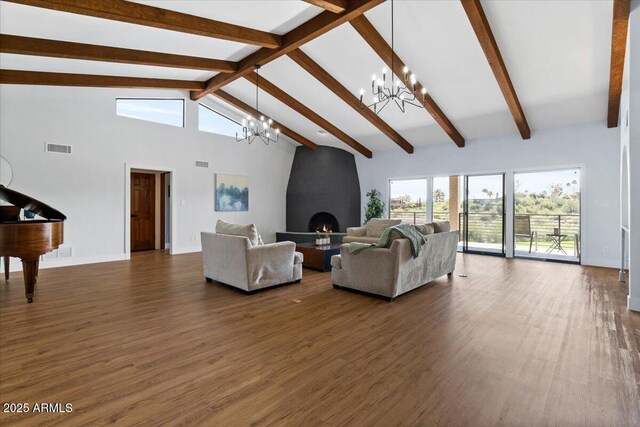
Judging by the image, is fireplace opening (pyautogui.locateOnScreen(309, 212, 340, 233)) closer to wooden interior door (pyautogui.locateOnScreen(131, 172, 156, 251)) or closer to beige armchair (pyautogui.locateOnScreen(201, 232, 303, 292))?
wooden interior door (pyautogui.locateOnScreen(131, 172, 156, 251))

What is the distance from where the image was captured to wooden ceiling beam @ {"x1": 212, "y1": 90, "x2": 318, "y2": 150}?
7.81m

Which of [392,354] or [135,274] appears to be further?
[135,274]

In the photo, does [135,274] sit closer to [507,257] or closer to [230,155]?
[230,155]

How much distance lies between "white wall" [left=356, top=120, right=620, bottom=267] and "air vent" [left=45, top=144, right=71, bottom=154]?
328 inches

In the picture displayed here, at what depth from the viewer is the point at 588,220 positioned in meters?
6.33

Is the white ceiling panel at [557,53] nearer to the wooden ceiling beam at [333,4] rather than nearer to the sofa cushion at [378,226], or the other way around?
the wooden ceiling beam at [333,4]

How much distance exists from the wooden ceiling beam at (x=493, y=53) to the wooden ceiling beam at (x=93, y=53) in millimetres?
4222

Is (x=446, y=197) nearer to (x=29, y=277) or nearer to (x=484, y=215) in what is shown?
(x=484, y=215)

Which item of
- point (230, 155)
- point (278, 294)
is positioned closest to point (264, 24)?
point (278, 294)

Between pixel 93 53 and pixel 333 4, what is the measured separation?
11.4 ft

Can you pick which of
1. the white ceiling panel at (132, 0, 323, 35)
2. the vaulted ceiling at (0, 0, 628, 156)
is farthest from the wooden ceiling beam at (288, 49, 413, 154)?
the white ceiling panel at (132, 0, 323, 35)

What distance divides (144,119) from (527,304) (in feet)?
25.8

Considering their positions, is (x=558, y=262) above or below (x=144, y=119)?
below

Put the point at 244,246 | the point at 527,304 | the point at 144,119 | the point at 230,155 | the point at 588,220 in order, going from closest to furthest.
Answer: the point at 527,304, the point at 244,246, the point at 588,220, the point at 144,119, the point at 230,155
